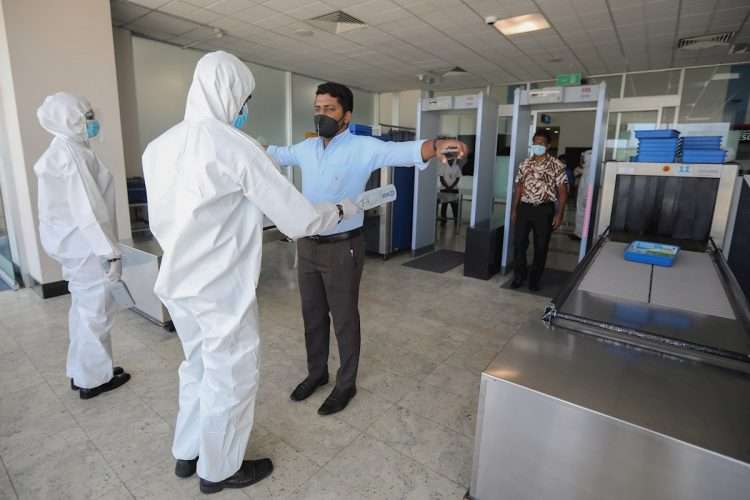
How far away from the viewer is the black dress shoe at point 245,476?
1612 mm

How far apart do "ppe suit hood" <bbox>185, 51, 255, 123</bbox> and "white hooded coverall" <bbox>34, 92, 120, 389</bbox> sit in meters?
0.95

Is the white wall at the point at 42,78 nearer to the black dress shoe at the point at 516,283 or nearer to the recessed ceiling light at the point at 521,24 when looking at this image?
the black dress shoe at the point at 516,283

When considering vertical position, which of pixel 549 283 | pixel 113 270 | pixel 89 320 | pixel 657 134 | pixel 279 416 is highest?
pixel 657 134

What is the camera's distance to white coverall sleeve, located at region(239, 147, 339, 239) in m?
1.39

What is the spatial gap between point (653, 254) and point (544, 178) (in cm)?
178

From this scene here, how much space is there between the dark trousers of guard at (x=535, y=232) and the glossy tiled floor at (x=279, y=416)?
928 millimetres

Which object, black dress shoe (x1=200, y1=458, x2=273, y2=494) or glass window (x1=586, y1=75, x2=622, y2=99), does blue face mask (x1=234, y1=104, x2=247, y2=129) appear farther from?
glass window (x1=586, y1=75, x2=622, y2=99)

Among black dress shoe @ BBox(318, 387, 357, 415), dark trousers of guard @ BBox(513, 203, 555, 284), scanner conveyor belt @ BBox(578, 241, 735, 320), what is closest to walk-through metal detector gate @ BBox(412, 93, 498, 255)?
dark trousers of guard @ BBox(513, 203, 555, 284)

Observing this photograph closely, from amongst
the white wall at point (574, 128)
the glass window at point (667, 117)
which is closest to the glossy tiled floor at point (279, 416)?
the glass window at point (667, 117)

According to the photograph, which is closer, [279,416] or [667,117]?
[279,416]

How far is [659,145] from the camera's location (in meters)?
3.01

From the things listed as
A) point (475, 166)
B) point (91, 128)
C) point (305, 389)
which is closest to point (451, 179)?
point (475, 166)

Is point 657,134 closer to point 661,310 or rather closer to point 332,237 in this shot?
point 661,310

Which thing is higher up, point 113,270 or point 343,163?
point 343,163
